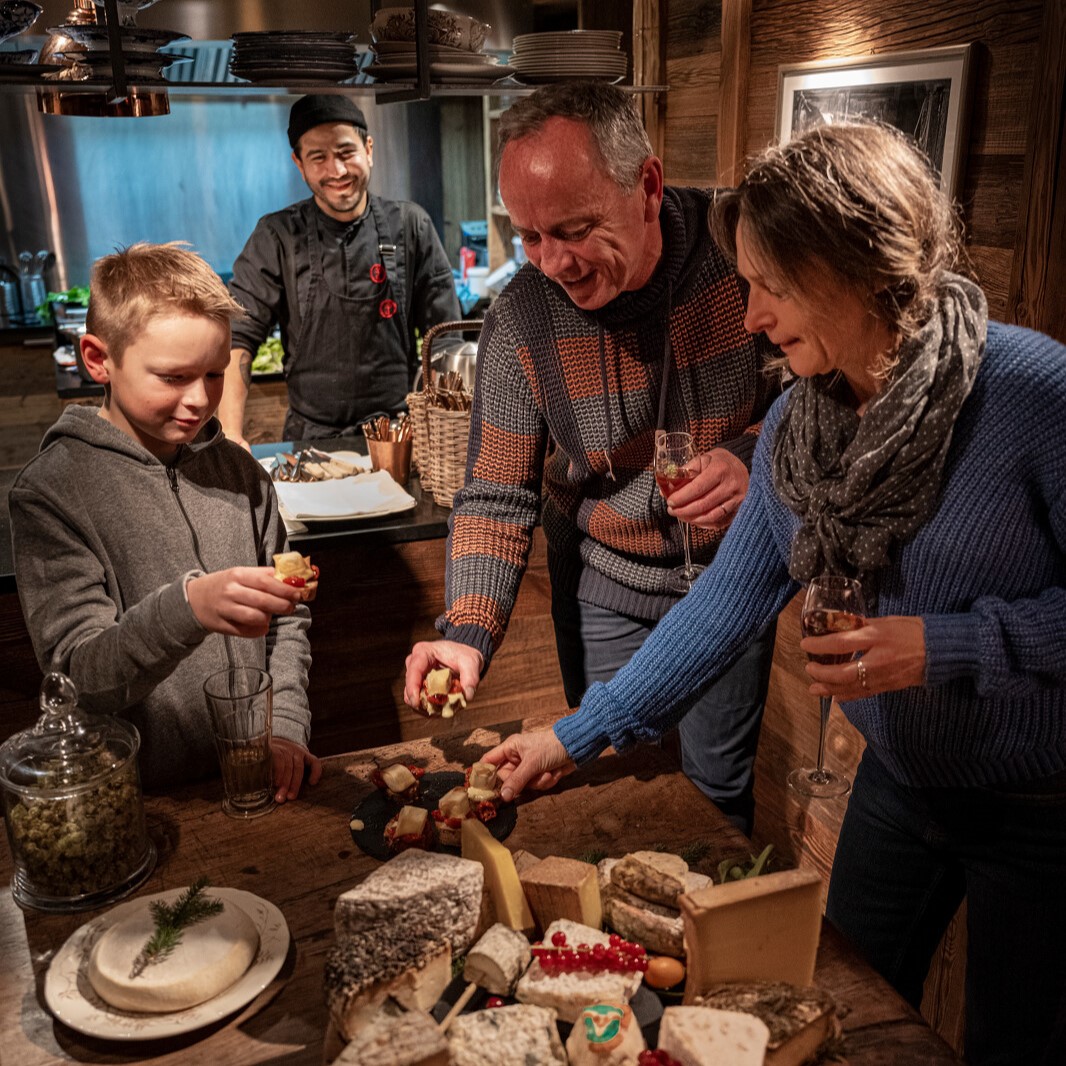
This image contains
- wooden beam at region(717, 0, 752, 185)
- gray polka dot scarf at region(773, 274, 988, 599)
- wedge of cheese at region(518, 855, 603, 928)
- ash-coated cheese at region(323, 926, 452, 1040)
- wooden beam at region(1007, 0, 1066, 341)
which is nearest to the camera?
ash-coated cheese at region(323, 926, 452, 1040)

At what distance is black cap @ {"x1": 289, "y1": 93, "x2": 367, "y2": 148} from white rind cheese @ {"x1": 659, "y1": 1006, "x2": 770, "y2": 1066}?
3.59 m

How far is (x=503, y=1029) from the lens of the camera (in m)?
1.14

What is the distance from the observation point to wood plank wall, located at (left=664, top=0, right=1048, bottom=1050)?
2.32 metres

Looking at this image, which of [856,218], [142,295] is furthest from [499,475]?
[856,218]

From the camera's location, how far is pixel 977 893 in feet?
5.30

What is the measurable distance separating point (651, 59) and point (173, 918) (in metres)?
3.19

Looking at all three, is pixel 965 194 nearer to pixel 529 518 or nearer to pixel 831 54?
pixel 831 54

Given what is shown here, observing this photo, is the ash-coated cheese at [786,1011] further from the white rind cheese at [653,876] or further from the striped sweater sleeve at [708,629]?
the striped sweater sleeve at [708,629]

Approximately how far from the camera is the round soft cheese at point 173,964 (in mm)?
1219

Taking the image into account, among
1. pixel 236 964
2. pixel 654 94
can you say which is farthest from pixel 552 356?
pixel 654 94

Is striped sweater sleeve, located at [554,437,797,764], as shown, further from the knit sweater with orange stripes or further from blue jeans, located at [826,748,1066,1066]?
the knit sweater with orange stripes

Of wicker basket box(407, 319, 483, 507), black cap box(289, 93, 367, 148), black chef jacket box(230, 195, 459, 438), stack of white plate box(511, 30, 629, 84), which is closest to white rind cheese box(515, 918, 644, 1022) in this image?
wicker basket box(407, 319, 483, 507)

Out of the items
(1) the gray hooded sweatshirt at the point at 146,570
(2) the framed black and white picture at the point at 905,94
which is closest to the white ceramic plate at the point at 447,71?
(2) the framed black and white picture at the point at 905,94

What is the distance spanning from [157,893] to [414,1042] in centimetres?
50
